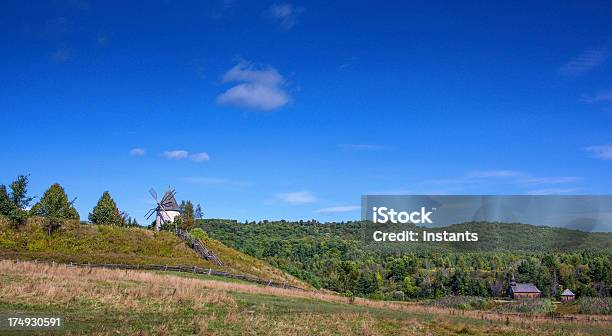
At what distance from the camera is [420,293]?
164000 mm

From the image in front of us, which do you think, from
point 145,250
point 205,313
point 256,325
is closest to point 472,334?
point 256,325

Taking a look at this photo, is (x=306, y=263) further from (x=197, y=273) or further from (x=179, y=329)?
(x=179, y=329)

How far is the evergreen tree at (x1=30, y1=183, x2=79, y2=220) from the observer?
83.9 metres


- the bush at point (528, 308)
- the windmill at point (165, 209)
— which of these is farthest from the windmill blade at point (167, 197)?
the bush at point (528, 308)

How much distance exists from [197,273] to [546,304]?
61.4m

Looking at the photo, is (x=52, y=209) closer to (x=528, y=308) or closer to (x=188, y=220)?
(x=188, y=220)

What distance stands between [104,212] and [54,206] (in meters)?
20.6

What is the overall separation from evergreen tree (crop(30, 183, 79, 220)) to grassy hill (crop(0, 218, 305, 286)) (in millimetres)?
3547

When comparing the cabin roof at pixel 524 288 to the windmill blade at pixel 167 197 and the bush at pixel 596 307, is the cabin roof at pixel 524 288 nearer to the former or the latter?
the bush at pixel 596 307

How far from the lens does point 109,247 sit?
248ft

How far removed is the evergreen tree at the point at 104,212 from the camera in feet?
342

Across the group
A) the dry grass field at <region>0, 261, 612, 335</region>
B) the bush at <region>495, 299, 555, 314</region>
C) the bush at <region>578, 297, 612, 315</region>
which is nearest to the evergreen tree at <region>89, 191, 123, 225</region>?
the dry grass field at <region>0, 261, 612, 335</region>

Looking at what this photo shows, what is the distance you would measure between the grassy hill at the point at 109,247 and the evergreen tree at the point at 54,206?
3.55 meters

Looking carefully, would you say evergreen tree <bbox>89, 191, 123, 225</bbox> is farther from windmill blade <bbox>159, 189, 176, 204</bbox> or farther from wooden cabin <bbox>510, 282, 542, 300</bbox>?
wooden cabin <bbox>510, 282, 542, 300</bbox>
